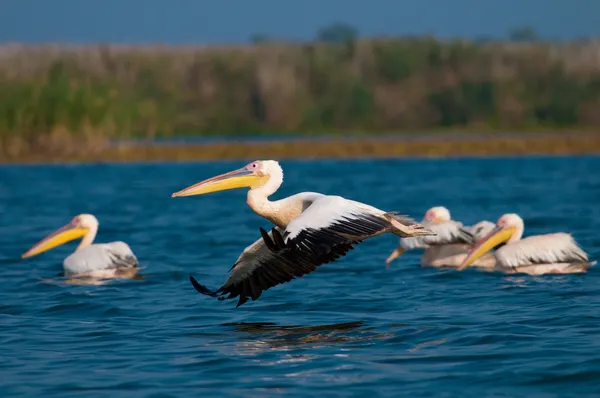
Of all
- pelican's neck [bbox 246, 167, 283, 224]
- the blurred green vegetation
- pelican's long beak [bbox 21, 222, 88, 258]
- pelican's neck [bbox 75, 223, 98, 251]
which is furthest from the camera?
the blurred green vegetation

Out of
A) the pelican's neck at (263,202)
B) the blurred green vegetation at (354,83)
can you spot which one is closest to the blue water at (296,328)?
the pelican's neck at (263,202)

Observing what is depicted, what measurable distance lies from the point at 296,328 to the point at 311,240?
1.03 m

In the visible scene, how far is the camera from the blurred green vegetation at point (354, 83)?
130 ft

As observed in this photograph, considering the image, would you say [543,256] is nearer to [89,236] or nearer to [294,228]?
[294,228]

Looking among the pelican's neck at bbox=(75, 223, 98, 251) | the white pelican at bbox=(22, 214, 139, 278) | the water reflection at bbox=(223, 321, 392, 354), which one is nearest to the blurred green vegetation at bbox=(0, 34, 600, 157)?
the pelican's neck at bbox=(75, 223, 98, 251)

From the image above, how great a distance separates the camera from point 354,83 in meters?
40.2

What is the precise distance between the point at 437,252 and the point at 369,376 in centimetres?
468

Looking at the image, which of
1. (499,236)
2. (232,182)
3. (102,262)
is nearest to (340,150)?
(499,236)

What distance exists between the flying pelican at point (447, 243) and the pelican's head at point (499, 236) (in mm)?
A: 196

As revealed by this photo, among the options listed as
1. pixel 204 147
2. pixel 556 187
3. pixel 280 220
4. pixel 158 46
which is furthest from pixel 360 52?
pixel 280 220

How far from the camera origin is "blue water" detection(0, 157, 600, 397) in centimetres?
642

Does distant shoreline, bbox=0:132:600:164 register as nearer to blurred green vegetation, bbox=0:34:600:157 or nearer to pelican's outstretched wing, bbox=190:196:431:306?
blurred green vegetation, bbox=0:34:600:157

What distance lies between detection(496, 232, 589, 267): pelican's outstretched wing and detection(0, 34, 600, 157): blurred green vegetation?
92.6ft

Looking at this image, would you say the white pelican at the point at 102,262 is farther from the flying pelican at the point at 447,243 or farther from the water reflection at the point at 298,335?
the water reflection at the point at 298,335
